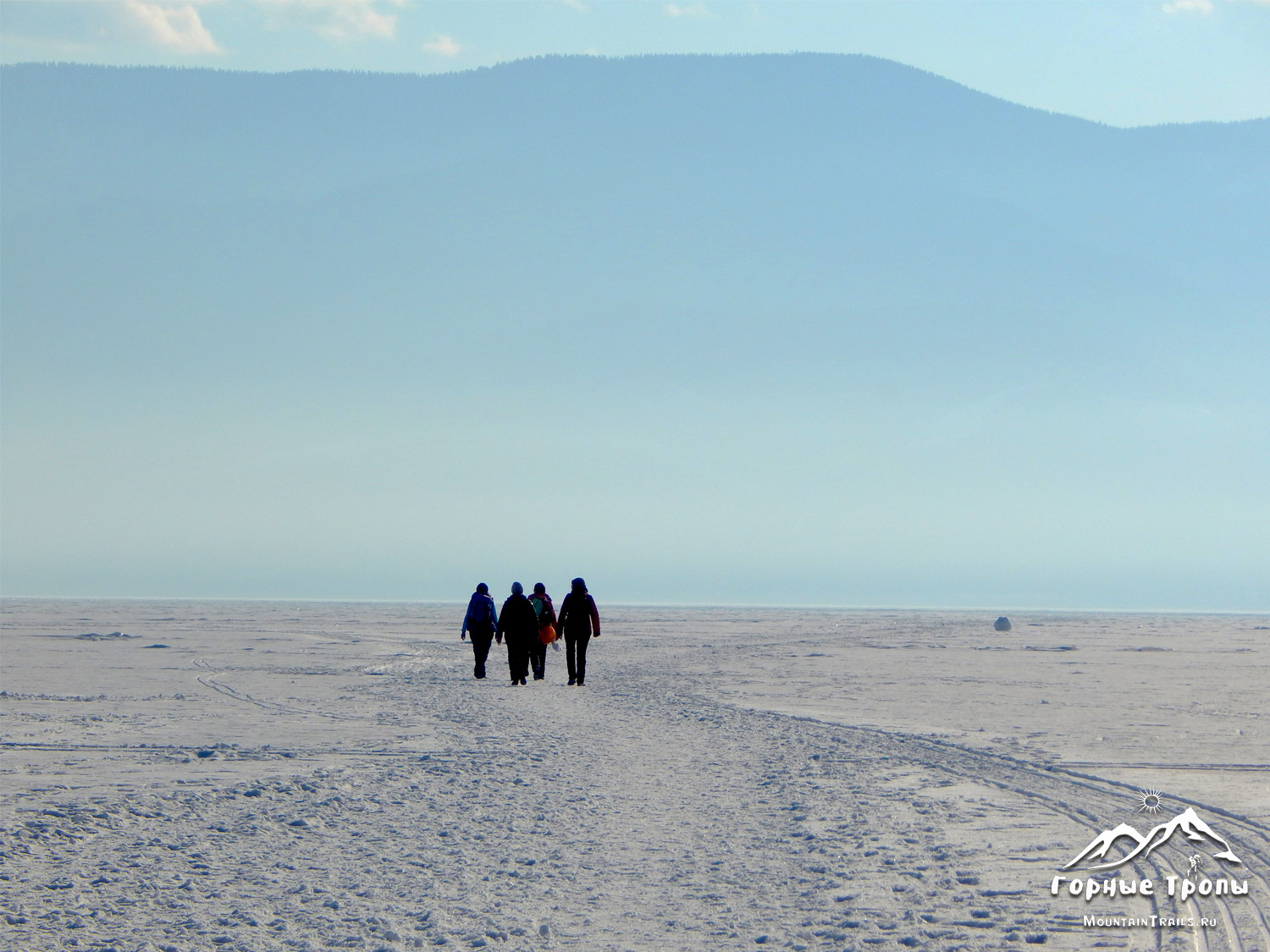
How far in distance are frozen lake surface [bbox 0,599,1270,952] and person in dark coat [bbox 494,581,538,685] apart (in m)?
0.71

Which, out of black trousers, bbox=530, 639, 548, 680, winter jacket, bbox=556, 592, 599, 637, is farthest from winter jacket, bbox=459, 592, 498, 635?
winter jacket, bbox=556, 592, 599, 637

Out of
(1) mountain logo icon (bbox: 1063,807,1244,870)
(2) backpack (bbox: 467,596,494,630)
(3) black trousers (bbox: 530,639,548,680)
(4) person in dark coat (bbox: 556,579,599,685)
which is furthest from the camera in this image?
(2) backpack (bbox: 467,596,494,630)

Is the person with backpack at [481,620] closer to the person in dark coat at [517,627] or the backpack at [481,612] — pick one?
the backpack at [481,612]

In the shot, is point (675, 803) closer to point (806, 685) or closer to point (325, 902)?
point (325, 902)

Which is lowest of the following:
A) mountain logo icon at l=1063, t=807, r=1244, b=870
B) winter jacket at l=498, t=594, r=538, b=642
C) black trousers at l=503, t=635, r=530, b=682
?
mountain logo icon at l=1063, t=807, r=1244, b=870

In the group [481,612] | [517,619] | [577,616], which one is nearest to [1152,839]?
[577,616]

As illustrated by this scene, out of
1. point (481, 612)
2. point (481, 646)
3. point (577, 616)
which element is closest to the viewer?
point (577, 616)

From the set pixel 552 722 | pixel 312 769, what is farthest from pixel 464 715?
pixel 312 769

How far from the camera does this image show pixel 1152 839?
893 centimetres

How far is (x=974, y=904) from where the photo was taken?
7.19 m

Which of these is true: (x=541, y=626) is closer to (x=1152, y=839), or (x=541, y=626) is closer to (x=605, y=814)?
(x=605, y=814)

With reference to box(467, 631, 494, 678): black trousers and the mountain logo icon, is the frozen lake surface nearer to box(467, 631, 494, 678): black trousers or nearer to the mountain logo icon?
the mountain logo icon

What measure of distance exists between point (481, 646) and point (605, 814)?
15.2m

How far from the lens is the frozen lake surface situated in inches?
270
